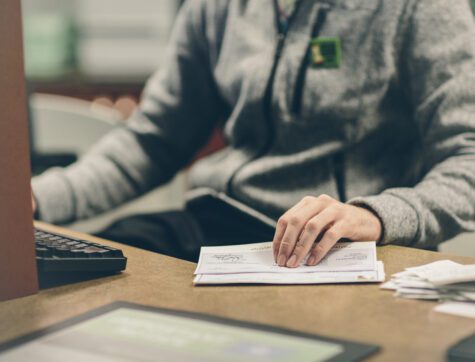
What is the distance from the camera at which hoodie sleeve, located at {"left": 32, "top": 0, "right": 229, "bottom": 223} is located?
4.98 ft

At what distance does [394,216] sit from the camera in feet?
3.21

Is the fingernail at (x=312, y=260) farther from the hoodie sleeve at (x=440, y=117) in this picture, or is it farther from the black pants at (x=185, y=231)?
the black pants at (x=185, y=231)

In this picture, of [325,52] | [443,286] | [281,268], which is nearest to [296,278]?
[281,268]

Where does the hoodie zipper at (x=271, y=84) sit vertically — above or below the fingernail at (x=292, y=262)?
above

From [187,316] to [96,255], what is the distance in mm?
211

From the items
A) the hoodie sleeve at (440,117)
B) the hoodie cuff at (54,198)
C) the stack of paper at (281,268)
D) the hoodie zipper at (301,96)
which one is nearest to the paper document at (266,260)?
the stack of paper at (281,268)

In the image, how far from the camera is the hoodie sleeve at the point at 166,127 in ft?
4.98

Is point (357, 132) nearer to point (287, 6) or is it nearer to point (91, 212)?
point (287, 6)

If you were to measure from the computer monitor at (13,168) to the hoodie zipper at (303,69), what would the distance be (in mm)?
622

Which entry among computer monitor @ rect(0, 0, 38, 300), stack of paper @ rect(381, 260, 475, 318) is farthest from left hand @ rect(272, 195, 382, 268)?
computer monitor @ rect(0, 0, 38, 300)

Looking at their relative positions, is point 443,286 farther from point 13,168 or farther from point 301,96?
point 301,96

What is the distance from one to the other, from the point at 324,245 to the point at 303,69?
506 millimetres

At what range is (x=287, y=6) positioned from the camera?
1.34 m

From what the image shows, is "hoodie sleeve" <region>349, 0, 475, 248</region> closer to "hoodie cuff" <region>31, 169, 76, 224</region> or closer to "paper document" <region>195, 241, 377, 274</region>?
"paper document" <region>195, 241, 377, 274</region>
